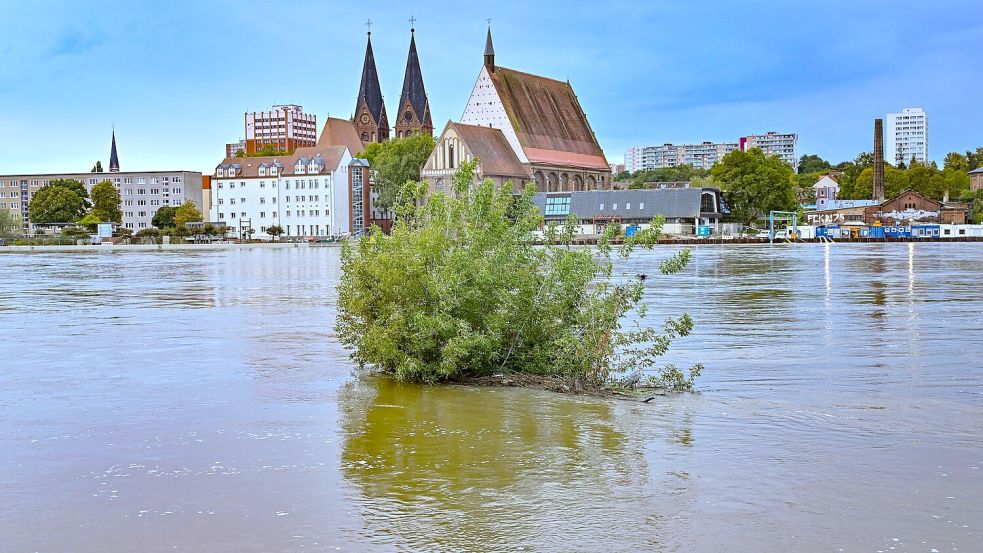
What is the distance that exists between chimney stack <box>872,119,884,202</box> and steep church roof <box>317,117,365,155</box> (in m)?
73.0

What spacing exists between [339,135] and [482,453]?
14805 centimetres

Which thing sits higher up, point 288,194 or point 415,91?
point 415,91

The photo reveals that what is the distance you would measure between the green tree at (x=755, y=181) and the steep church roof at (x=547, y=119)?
83.1 ft

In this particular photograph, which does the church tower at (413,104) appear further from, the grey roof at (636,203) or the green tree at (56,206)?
the green tree at (56,206)

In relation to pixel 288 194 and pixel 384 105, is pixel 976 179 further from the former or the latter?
pixel 288 194

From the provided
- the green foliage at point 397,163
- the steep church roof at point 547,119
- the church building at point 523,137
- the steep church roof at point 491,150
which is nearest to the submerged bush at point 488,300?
the church building at point 523,137

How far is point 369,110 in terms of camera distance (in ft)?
502

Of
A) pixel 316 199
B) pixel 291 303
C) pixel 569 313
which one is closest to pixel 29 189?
pixel 316 199

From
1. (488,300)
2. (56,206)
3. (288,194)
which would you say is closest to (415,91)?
(288,194)

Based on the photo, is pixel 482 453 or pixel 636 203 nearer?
pixel 482 453

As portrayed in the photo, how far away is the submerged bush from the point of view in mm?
13391

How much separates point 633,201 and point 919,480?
11054cm

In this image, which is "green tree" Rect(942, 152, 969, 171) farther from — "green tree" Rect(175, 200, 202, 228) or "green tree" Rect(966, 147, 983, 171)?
"green tree" Rect(175, 200, 202, 228)

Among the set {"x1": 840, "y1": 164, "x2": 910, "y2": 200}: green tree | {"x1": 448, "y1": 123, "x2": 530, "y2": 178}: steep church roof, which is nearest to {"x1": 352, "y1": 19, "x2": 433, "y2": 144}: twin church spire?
{"x1": 448, "y1": 123, "x2": 530, "y2": 178}: steep church roof
